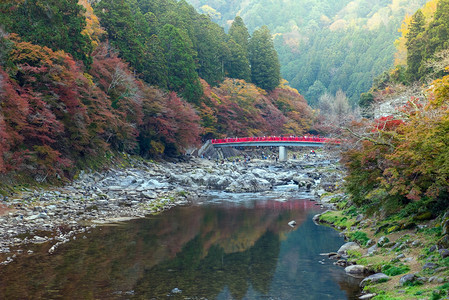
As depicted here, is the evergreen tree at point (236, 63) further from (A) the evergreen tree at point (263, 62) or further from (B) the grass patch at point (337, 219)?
(B) the grass patch at point (337, 219)

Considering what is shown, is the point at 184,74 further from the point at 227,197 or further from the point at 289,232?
the point at 289,232

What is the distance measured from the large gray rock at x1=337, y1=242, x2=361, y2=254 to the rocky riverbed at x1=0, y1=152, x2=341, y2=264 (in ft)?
35.8

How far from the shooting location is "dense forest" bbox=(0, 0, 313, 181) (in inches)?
1056

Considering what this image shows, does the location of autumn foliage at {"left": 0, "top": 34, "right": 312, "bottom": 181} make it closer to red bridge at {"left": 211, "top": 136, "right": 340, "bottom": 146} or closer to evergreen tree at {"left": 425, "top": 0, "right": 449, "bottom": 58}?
red bridge at {"left": 211, "top": 136, "right": 340, "bottom": 146}

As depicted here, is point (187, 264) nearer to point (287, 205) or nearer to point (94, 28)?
point (287, 205)

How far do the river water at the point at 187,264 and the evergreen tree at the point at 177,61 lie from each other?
3038 centimetres

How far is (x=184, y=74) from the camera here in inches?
2051

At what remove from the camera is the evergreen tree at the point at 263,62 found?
7894 cm

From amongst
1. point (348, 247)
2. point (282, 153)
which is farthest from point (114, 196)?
point (282, 153)

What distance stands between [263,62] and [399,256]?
68.3 meters

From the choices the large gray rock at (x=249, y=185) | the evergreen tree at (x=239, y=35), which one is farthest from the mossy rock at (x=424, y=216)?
the evergreen tree at (x=239, y=35)

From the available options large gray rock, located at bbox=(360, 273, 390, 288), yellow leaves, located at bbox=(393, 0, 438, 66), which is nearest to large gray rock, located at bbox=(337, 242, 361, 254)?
large gray rock, located at bbox=(360, 273, 390, 288)

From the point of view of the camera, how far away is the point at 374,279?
12.9 metres

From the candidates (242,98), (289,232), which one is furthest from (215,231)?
(242,98)
